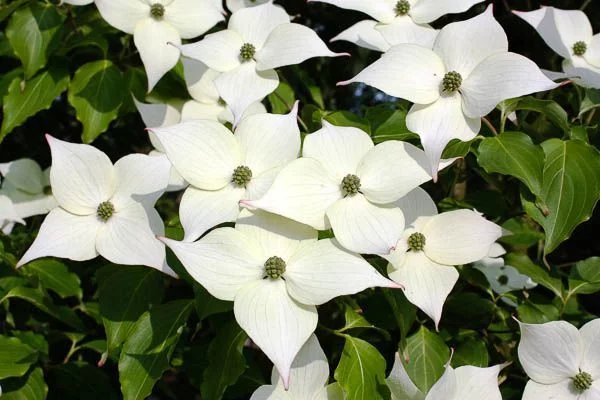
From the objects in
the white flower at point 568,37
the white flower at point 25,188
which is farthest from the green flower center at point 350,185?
the white flower at point 25,188

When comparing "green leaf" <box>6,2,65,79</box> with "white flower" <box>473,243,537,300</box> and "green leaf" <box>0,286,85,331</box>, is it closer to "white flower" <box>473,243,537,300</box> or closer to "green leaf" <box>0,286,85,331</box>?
"green leaf" <box>0,286,85,331</box>

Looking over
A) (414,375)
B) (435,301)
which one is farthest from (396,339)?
(435,301)

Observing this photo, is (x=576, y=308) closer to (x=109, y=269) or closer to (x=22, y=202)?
(x=109, y=269)

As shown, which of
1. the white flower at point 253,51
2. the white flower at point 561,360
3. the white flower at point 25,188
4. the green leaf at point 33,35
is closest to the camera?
the white flower at point 561,360

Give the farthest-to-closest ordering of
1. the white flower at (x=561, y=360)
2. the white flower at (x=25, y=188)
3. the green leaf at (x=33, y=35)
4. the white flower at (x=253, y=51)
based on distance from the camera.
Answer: the white flower at (x=25, y=188), the green leaf at (x=33, y=35), the white flower at (x=253, y=51), the white flower at (x=561, y=360)

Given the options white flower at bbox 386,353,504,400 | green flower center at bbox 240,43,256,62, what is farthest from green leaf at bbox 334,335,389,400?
green flower center at bbox 240,43,256,62

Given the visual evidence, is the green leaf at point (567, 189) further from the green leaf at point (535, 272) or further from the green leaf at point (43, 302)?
the green leaf at point (43, 302)

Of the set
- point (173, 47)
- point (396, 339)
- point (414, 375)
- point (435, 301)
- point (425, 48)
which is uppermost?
point (425, 48)
